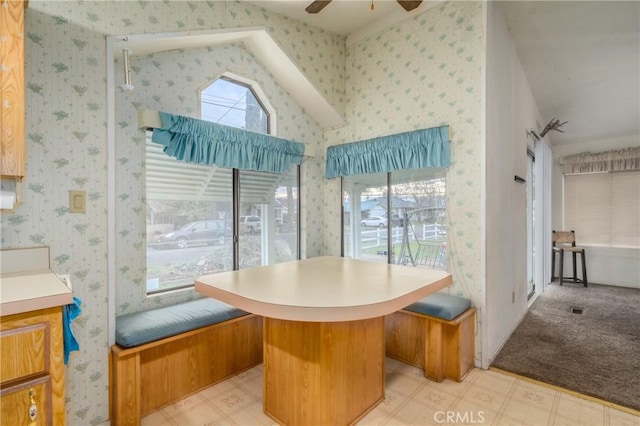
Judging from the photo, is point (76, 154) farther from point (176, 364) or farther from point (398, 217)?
point (398, 217)

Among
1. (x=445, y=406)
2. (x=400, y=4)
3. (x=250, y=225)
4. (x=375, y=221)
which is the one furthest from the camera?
(x=375, y=221)

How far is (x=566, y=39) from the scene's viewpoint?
9.71ft

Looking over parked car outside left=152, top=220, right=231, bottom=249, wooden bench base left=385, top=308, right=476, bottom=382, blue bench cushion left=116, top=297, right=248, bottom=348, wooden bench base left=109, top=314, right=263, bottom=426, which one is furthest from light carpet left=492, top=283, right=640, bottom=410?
parked car outside left=152, top=220, right=231, bottom=249

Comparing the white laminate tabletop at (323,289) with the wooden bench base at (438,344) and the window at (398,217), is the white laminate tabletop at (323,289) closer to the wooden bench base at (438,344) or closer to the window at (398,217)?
the wooden bench base at (438,344)

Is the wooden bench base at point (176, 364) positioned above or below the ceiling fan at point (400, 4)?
below

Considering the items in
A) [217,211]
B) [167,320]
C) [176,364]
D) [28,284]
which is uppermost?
[217,211]

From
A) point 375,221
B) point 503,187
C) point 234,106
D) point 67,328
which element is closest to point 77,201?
point 67,328

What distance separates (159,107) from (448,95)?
244 centimetres

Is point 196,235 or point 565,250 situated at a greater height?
point 196,235

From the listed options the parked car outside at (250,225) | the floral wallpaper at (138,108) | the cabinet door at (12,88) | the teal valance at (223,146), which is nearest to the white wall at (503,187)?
the teal valance at (223,146)

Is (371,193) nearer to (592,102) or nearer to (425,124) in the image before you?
(425,124)

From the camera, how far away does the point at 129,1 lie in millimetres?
1935

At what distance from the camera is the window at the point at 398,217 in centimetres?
295

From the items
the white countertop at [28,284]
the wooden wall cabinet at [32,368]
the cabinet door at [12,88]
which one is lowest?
the wooden wall cabinet at [32,368]
